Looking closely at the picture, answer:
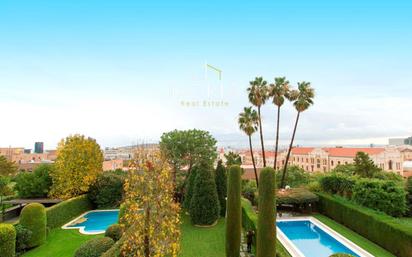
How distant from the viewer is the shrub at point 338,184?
A: 788 inches

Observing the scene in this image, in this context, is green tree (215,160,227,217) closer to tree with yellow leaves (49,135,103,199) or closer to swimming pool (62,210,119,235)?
swimming pool (62,210,119,235)

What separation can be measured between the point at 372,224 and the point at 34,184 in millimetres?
25689

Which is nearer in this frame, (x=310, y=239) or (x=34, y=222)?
A: (x=34, y=222)

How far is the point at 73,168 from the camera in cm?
2278

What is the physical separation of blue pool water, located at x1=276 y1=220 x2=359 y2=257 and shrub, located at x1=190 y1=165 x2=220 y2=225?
4865 millimetres

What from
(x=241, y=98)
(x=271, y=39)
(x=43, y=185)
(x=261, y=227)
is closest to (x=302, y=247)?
(x=261, y=227)

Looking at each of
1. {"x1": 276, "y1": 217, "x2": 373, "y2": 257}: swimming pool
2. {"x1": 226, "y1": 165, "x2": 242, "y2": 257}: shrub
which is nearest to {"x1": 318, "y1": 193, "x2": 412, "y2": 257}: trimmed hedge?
{"x1": 276, "y1": 217, "x2": 373, "y2": 257}: swimming pool

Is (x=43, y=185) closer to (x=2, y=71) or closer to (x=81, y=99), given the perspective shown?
(x=81, y=99)

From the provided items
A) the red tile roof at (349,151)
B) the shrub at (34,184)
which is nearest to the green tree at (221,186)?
the shrub at (34,184)

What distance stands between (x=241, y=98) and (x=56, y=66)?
1819 cm

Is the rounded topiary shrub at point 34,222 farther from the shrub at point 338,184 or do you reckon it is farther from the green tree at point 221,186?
the shrub at point 338,184

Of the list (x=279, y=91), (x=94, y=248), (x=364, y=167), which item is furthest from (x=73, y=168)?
(x=364, y=167)

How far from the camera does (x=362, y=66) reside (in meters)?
17.9

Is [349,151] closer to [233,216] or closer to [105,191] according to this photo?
[105,191]
